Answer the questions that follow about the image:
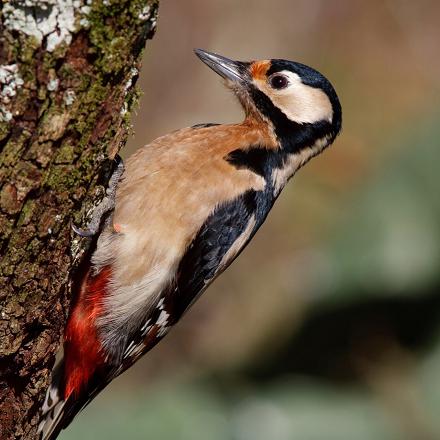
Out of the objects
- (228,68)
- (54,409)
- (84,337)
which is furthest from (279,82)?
(54,409)

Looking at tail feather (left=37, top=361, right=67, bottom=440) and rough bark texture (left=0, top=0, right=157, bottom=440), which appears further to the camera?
tail feather (left=37, top=361, right=67, bottom=440)

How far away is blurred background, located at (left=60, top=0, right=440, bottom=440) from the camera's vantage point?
562 cm

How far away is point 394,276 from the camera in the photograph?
20.1 ft

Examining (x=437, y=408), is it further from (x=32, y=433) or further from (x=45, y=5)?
(x=45, y=5)

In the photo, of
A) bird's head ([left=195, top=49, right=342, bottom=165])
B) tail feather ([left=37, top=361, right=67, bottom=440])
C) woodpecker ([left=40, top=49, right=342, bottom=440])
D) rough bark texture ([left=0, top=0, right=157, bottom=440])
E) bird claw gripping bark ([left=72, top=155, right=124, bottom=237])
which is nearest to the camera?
rough bark texture ([left=0, top=0, right=157, bottom=440])

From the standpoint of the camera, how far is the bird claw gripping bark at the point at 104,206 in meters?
2.87

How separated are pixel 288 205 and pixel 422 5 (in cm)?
237

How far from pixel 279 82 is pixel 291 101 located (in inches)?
4.9

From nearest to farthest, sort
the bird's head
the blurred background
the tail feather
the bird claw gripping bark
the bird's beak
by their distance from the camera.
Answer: the bird claw gripping bark < the tail feather < the bird's head < the bird's beak < the blurred background

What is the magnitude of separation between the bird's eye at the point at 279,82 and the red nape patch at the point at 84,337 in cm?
123

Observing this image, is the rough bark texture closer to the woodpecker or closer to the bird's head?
the woodpecker

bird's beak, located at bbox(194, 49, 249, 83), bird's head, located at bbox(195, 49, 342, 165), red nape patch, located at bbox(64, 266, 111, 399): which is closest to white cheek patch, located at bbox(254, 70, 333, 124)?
bird's head, located at bbox(195, 49, 342, 165)

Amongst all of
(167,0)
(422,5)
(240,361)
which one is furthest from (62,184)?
(422,5)

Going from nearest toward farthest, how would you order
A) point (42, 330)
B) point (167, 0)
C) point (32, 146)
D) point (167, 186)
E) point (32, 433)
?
point (32, 146) < point (42, 330) < point (32, 433) < point (167, 186) < point (167, 0)
